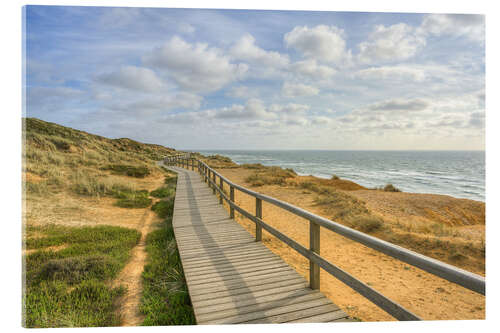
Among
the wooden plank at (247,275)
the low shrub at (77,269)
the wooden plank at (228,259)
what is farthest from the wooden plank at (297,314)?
the low shrub at (77,269)

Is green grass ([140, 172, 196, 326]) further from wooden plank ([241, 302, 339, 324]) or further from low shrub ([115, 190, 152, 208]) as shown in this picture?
low shrub ([115, 190, 152, 208])

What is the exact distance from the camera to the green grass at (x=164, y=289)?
10.4ft

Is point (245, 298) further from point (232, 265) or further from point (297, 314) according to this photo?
point (232, 265)

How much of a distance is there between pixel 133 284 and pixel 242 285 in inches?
86.9

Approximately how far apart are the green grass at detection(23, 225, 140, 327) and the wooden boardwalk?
122cm

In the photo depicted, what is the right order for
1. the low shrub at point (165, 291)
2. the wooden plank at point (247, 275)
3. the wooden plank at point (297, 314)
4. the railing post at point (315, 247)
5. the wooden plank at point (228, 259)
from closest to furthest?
the wooden plank at point (297, 314) → the railing post at point (315, 247) → the low shrub at point (165, 291) → the wooden plank at point (247, 275) → the wooden plank at point (228, 259)

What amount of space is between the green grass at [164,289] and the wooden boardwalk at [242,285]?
304 mm

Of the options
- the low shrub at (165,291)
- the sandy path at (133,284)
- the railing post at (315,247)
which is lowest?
the sandy path at (133,284)

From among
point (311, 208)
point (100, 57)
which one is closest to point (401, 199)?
point (311, 208)

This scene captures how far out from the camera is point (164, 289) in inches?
148

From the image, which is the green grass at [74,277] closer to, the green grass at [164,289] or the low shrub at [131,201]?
the green grass at [164,289]

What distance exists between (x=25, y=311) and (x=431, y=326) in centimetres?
500

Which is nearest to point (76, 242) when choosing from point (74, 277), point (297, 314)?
point (74, 277)
